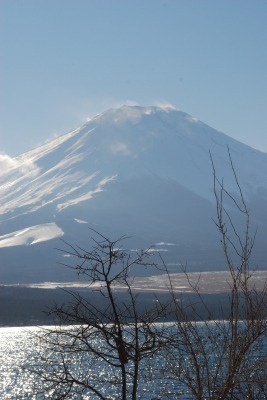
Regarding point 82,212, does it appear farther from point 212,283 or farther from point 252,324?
point 252,324

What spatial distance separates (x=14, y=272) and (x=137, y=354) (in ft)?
434

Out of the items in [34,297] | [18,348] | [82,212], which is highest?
[82,212]

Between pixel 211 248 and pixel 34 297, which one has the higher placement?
pixel 211 248

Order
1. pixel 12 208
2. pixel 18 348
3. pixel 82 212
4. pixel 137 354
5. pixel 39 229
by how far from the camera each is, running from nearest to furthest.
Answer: pixel 137 354 → pixel 18 348 → pixel 39 229 → pixel 82 212 → pixel 12 208

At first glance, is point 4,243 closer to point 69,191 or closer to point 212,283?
point 69,191

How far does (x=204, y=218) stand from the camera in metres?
181

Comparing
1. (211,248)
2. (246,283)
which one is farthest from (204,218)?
(246,283)

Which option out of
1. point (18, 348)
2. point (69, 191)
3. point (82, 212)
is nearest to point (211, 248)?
point (82, 212)

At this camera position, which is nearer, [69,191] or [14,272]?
[14,272]

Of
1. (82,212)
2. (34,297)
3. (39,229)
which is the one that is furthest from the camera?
(82,212)

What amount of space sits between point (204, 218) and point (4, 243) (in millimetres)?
49305

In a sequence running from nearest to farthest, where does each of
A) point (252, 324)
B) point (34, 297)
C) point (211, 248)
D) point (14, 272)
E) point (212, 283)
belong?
point (252, 324) → point (34, 297) → point (212, 283) → point (14, 272) → point (211, 248)

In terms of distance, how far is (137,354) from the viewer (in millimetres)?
5531

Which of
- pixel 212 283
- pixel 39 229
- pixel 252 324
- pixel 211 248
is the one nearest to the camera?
pixel 252 324
